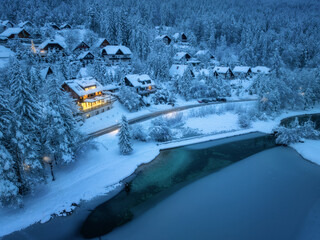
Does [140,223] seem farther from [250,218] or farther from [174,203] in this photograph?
[250,218]

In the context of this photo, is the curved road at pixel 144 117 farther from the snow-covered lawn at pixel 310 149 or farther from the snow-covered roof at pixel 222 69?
the snow-covered lawn at pixel 310 149

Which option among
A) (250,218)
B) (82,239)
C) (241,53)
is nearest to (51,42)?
(82,239)

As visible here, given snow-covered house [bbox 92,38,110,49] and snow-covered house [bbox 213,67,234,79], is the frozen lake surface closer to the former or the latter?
snow-covered house [bbox 213,67,234,79]

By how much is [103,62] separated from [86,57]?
23.8 feet

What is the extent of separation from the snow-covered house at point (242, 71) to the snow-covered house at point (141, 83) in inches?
1789

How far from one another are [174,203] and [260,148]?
25.1 meters

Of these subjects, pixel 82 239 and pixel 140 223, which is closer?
pixel 82 239

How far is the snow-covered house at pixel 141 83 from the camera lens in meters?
60.4

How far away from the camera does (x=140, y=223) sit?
24.1 metres

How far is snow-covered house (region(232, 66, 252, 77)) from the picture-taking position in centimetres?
8856

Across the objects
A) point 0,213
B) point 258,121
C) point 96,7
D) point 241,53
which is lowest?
point 258,121

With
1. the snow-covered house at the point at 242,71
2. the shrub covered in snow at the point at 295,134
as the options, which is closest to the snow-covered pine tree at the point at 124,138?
the shrub covered in snow at the point at 295,134

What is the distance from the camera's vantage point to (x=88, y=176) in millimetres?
30609

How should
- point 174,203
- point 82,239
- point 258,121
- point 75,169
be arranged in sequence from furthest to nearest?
point 258,121, point 75,169, point 174,203, point 82,239
